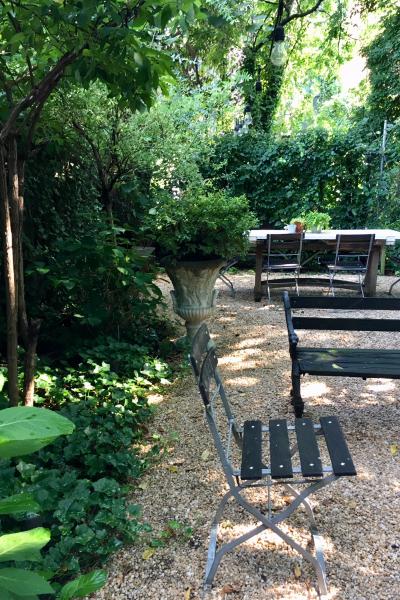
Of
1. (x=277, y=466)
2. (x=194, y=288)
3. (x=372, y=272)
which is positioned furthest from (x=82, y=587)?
(x=372, y=272)

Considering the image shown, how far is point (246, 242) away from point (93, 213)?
158cm

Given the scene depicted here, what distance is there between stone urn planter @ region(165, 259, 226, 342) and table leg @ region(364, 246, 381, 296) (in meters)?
3.72

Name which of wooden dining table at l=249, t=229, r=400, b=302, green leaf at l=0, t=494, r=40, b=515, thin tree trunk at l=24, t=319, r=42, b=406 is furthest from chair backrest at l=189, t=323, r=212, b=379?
wooden dining table at l=249, t=229, r=400, b=302

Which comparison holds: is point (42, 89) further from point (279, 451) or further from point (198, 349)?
point (279, 451)

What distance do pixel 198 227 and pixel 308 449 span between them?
262 centimetres

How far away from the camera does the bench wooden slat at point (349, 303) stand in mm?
3670

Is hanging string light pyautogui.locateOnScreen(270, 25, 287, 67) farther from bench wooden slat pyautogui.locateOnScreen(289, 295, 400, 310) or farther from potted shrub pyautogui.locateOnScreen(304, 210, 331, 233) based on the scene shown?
bench wooden slat pyautogui.locateOnScreen(289, 295, 400, 310)

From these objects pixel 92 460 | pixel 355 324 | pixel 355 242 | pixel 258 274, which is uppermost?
pixel 355 242

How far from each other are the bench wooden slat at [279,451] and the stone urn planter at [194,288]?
2.17 metres

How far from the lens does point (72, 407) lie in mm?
3156

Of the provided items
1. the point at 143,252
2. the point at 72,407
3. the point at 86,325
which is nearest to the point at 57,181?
the point at 143,252

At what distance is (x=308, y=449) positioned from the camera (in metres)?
2.13

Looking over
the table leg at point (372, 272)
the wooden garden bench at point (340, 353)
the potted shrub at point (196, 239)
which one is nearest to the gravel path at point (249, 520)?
the wooden garden bench at point (340, 353)

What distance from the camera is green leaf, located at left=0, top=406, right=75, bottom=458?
1014 millimetres
